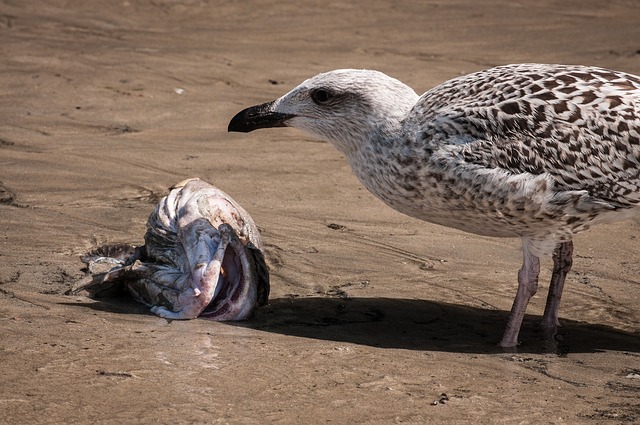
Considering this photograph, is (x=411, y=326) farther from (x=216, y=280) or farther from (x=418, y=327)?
(x=216, y=280)

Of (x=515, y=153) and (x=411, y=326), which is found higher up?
(x=515, y=153)

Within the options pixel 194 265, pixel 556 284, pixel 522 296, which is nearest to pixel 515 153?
pixel 522 296

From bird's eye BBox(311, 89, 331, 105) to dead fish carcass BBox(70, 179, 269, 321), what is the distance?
0.71m

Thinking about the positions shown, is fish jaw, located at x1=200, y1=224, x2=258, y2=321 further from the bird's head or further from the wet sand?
the bird's head

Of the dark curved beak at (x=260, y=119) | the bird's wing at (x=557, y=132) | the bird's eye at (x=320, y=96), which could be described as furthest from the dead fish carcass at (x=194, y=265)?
the bird's wing at (x=557, y=132)

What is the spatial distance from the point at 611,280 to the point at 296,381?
2447 millimetres

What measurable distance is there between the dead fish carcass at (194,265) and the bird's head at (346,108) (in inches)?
22.4

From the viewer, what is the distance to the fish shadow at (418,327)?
5.10m

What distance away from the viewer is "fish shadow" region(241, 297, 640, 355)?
16.7 ft

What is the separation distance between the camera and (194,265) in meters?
5.19

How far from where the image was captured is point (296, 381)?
14.1 ft

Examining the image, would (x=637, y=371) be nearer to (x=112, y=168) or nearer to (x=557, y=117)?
(x=557, y=117)

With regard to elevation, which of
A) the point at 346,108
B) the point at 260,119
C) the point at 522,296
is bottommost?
the point at 522,296

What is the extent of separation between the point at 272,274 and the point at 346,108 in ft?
3.37
